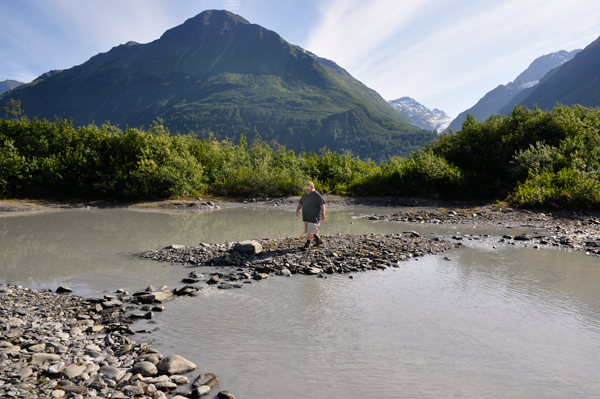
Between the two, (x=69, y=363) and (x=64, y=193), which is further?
(x=64, y=193)

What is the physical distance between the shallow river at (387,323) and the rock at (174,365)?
22 centimetres

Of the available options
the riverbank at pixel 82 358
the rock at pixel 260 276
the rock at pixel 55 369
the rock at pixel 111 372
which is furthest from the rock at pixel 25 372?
the rock at pixel 260 276

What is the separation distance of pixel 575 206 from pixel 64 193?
41.8 metres

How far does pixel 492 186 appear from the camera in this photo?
31.2 metres

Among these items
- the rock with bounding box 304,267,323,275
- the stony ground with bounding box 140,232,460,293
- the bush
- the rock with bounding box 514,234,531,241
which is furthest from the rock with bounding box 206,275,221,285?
the bush

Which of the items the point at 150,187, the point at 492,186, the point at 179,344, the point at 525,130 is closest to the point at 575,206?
the point at 492,186

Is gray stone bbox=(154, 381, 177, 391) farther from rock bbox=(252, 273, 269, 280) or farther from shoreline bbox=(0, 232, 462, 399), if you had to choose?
rock bbox=(252, 273, 269, 280)

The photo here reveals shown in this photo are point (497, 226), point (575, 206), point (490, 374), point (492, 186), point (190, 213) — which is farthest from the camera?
point (492, 186)

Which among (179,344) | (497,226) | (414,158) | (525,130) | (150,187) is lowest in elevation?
(179,344)

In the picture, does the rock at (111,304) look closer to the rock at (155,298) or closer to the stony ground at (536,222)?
the rock at (155,298)

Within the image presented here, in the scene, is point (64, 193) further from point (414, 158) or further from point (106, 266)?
point (414, 158)

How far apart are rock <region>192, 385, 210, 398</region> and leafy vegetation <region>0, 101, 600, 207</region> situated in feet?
97.2

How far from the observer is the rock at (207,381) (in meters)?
4.92

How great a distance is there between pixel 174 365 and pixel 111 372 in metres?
0.88
